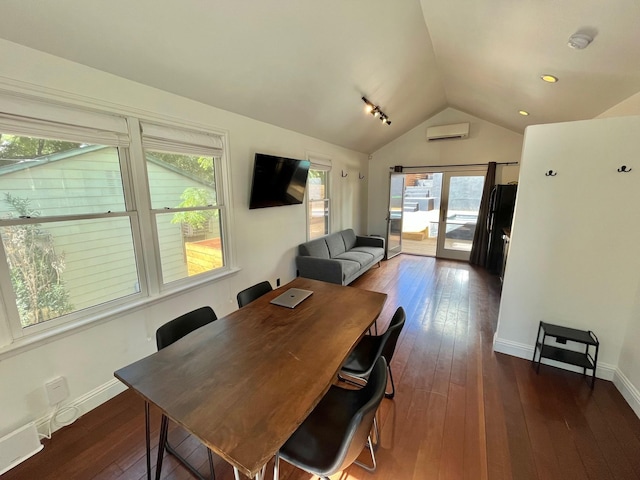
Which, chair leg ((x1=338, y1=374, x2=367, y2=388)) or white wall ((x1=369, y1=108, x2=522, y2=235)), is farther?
white wall ((x1=369, y1=108, x2=522, y2=235))

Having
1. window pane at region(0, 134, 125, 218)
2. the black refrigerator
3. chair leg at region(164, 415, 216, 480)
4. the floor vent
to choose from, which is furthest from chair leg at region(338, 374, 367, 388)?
the black refrigerator

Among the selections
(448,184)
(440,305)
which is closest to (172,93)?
(440,305)

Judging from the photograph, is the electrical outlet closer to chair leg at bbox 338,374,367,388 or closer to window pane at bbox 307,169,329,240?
chair leg at bbox 338,374,367,388

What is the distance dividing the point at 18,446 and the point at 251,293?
1565mm

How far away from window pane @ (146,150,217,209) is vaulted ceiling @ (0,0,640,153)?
560mm

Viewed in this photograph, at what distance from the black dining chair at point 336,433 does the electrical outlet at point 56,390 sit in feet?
5.39

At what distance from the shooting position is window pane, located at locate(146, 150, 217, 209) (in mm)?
2242

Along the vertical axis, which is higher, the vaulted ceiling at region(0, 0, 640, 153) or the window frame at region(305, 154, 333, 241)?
the vaulted ceiling at region(0, 0, 640, 153)

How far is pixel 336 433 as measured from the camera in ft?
4.05

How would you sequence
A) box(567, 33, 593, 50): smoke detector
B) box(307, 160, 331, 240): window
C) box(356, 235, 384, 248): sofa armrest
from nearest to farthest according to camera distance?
1. box(567, 33, 593, 50): smoke detector
2. box(307, 160, 331, 240): window
3. box(356, 235, 384, 248): sofa armrest

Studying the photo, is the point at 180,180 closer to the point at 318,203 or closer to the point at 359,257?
the point at 318,203

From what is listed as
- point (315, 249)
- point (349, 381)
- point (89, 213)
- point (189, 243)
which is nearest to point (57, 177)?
point (89, 213)

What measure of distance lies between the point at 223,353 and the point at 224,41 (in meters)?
2.11

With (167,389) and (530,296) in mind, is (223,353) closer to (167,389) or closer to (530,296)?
(167,389)
